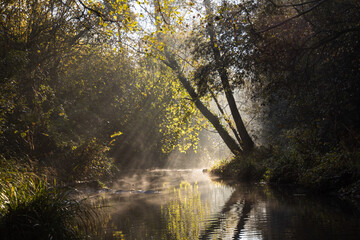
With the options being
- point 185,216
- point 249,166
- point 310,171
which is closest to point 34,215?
point 185,216

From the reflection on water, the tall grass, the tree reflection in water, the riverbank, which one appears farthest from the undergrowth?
the tall grass

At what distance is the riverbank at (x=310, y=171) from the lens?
380 inches

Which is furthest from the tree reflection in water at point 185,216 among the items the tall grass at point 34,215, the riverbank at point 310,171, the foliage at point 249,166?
the foliage at point 249,166

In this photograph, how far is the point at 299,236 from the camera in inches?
224

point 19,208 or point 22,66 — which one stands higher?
point 22,66

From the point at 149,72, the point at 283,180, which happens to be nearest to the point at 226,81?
the point at 283,180

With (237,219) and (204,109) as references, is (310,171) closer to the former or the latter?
(237,219)

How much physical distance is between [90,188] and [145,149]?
15.6 m

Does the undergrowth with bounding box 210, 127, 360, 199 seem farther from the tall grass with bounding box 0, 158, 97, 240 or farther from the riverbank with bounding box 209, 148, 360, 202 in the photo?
the tall grass with bounding box 0, 158, 97, 240

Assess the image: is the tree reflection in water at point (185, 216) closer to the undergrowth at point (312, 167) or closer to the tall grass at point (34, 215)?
the tall grass at point (34, 215)

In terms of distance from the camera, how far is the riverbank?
966cm

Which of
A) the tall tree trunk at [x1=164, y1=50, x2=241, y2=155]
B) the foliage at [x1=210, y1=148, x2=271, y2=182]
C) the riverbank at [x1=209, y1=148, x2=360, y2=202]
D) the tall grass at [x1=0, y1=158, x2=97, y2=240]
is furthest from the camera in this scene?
the tall tree trunk at [x1=164, y1=50, x2=241, y2=155]

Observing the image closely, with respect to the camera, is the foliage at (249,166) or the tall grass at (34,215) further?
the foliage at (249,166)

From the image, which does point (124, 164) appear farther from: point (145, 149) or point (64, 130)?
point (64, 130)
